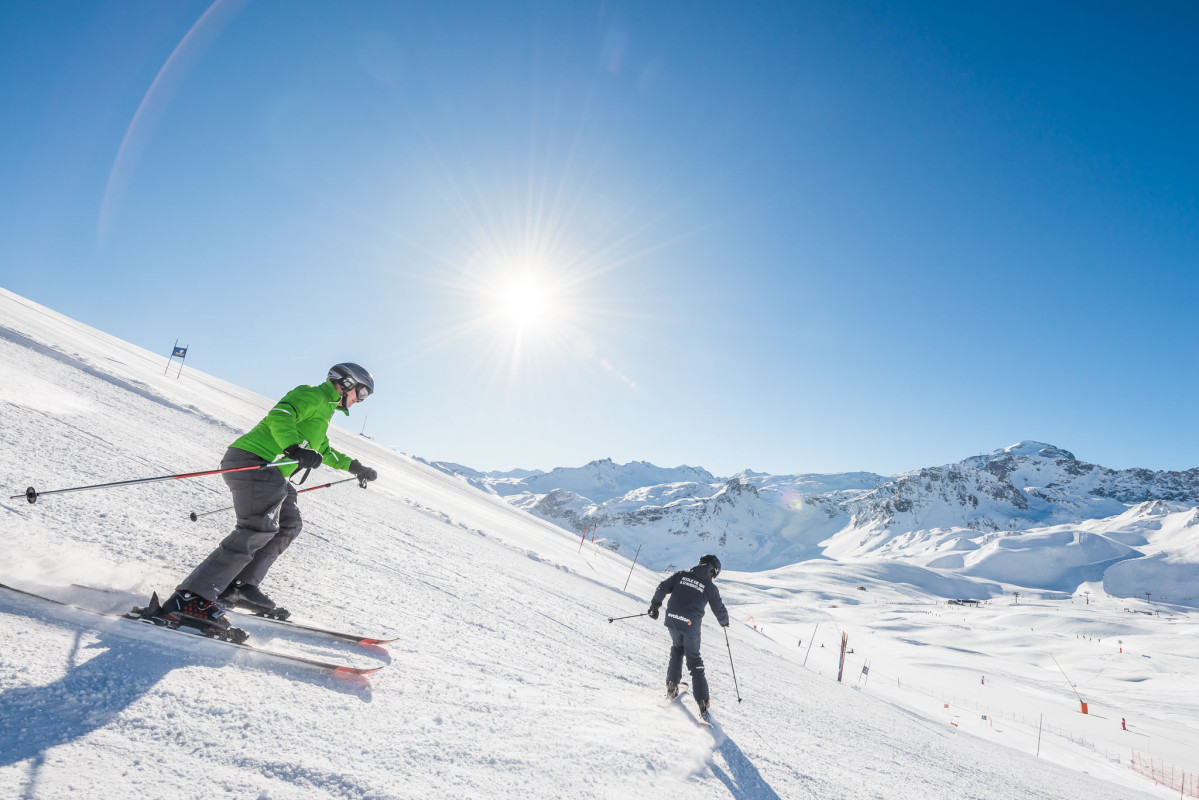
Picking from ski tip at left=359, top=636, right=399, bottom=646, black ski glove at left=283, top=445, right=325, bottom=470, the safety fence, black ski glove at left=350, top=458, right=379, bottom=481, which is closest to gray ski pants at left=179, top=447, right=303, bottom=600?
black ski glove at left=283, top=445, right=325, bottom=470

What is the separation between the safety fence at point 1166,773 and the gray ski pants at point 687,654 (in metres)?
24.7

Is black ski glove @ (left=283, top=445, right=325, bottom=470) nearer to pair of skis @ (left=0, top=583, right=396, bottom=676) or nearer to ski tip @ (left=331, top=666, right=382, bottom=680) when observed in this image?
pair of skis @ (left=0, top=583, right=396, bottom=676)

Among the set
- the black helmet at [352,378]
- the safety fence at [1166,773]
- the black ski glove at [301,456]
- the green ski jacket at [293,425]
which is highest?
the black helmet at [352,378]

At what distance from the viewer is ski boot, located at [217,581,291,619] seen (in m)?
4.23

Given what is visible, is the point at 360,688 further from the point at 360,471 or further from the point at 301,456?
the point at 360,471

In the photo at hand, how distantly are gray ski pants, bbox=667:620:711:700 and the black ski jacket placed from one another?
0.21ft

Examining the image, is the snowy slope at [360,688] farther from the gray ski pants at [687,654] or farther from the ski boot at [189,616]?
the gray ski pants at [687,654]

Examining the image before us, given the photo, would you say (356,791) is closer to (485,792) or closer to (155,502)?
(485,792)

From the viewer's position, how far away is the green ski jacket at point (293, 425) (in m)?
4.18

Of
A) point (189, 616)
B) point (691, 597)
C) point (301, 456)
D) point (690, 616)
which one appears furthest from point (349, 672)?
point (691, 597)

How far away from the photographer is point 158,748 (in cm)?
238

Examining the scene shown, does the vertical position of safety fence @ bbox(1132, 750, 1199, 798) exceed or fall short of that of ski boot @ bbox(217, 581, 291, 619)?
it falls short

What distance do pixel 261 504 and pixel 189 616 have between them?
2.82ft

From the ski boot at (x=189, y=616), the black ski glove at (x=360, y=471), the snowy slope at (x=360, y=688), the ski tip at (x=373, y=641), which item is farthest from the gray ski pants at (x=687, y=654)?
the ski boot at (x=189, y=616)
